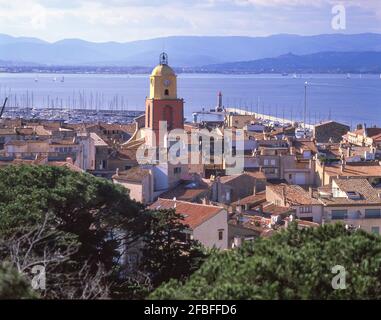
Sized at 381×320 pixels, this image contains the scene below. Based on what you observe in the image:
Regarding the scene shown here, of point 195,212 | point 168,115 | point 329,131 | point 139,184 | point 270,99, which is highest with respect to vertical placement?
point 168,115

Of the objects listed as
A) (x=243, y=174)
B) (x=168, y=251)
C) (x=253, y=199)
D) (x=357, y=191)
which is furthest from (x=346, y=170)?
(x=168, y=251)

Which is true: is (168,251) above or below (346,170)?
above

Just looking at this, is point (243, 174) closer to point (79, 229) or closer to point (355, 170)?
point (355, 170)

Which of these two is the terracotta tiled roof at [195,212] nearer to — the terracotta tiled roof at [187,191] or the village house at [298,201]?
the village house at [298,201]

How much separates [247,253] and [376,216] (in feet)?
28.8

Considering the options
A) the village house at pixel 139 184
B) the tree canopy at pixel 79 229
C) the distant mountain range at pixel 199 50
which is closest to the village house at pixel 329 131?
the village house at pixel 139 184

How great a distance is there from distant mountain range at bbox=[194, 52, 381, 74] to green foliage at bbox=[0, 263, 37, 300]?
6832 cm

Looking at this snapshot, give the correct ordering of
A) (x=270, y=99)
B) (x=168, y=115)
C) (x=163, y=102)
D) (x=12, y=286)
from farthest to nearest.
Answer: (x=270, y=99)
(x=168, y=115)
(x=163, y=102)
(x=12, y=286)

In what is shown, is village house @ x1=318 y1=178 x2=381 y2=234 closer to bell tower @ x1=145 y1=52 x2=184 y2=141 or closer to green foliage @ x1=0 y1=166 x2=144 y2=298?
green foliage @ x1=0 y1=166 x2=144 y2=298

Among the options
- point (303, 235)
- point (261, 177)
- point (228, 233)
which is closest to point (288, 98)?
point (261, 177)

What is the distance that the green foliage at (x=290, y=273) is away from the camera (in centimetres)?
573

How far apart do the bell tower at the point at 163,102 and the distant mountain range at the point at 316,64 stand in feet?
160

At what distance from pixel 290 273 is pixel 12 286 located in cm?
176

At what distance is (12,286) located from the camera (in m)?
5.30
